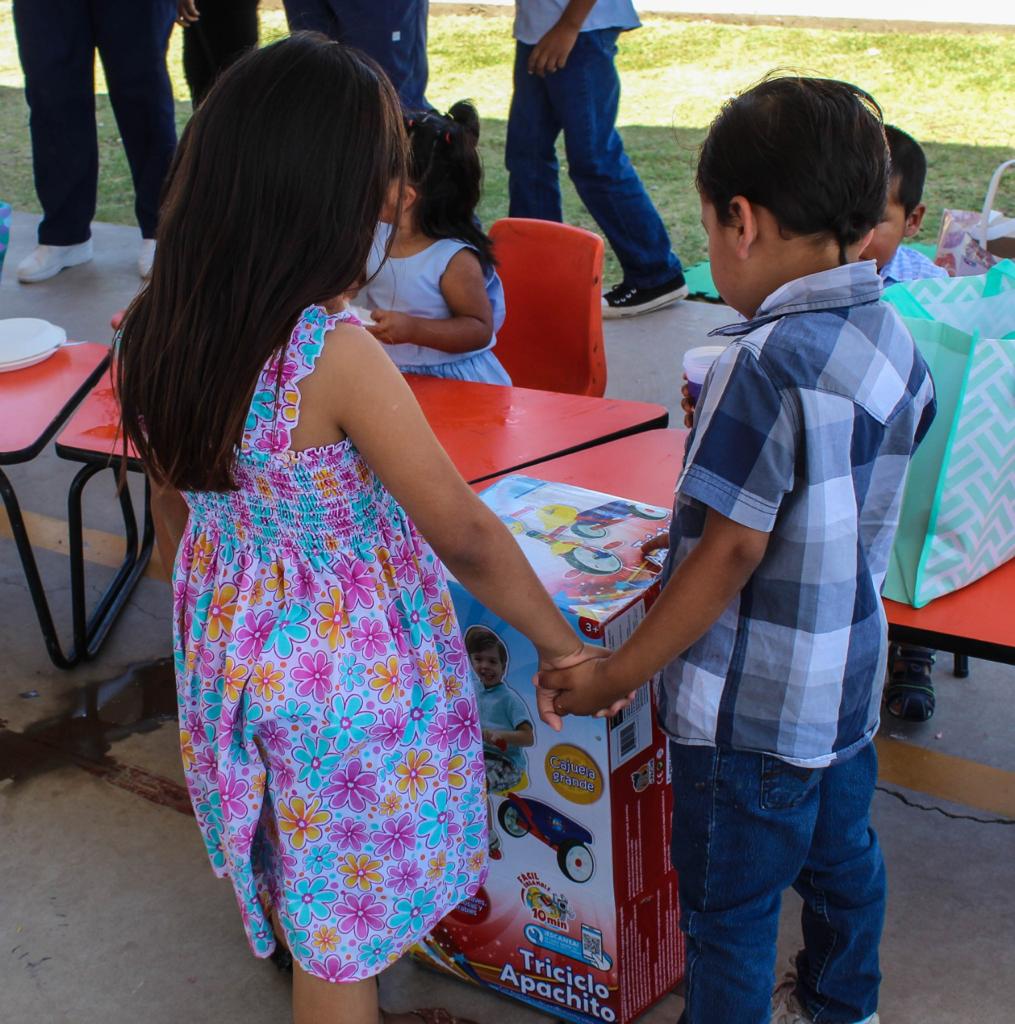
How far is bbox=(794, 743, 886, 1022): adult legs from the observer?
1594 mm

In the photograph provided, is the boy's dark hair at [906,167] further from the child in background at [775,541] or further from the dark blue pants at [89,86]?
the dark blue pants at [89,86]

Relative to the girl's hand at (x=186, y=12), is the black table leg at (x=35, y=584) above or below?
below

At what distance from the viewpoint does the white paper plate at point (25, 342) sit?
285 centimetres

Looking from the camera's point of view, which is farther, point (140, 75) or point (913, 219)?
point (140, 75)

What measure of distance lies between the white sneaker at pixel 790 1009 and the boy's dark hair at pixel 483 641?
0.67 m

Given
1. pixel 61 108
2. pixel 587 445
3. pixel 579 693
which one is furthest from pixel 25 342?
pixel 61 108

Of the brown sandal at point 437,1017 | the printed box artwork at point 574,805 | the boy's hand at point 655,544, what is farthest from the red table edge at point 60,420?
the brown sandal at point 437,1017

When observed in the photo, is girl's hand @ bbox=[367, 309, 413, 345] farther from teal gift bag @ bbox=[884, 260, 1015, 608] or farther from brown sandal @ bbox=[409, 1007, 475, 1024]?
brown sandal @ bbox=[409, 1007, 475, 1024]

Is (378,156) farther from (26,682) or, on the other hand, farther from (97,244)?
(97,244)

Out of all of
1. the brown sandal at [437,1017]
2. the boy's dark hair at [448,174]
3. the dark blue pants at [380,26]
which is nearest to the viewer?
the brown sandal at [437,1017]

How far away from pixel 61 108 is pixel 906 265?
3970 mm

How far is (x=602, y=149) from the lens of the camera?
4.62m

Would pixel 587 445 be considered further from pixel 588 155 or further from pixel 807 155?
pixel 588 155

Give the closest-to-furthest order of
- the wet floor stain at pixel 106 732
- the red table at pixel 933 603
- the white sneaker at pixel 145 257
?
the red table at pixel 933 603
the wet floor stain at pixel 106 732
the white sneaker at pixel 145 257
